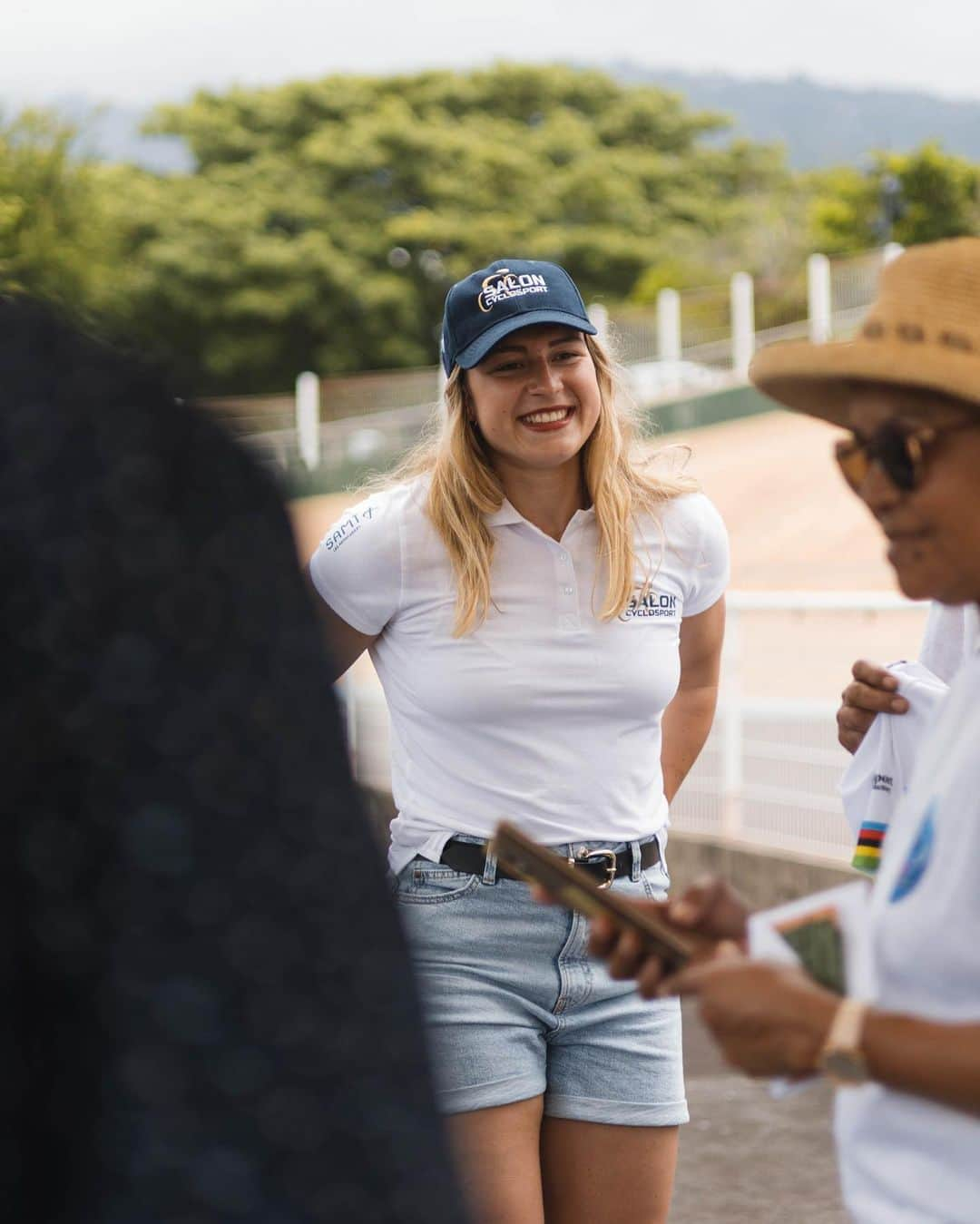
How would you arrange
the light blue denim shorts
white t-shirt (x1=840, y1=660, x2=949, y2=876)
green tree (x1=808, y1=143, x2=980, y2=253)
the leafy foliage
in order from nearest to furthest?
1. white t-shirt (x1=840, y1=660, x2=949, y2=876)
2. the light blue denim shorts
3. green tree (x1=808, y1=143, x2=980, y2=253)
4. the leafy foliage

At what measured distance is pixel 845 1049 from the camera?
1.48 m

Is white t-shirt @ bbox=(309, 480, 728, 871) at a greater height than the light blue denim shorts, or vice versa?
white t-shirt @ bbox=(309, 480, 728, 871)

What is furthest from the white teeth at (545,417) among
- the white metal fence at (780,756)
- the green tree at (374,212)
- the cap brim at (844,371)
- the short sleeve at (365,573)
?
the green tree at (374,212)

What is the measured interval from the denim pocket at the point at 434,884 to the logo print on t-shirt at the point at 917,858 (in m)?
1.41

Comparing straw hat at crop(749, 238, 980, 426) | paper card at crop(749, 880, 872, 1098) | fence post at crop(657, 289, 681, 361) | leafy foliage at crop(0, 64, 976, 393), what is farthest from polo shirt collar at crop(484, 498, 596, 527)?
leafy foliage at crop(0, 64, 976, 393)

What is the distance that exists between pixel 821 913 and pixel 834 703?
21.6 feet

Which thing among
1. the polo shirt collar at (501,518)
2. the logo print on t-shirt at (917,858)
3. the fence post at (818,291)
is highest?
the polo shirt collar at (501,518)

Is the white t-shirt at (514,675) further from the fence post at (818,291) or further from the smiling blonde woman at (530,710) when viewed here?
the fence post at (818,291)

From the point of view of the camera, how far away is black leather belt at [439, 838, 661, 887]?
293cm

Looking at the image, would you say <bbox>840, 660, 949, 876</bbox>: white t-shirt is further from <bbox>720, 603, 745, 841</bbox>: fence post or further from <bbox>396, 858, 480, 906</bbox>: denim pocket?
<bbox>720, 603, 745, 841</bbox>: fence post

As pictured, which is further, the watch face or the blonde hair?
the blonde hair

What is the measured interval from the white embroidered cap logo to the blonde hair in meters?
0.15

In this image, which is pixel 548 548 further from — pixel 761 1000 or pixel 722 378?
pixel 722 378

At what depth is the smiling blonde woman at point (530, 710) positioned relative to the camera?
293 cm
